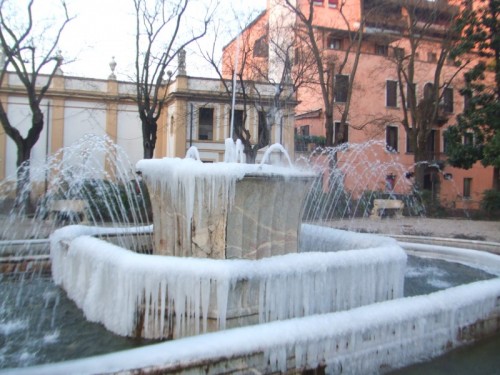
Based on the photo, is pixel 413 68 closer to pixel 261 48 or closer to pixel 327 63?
pixel 327 63

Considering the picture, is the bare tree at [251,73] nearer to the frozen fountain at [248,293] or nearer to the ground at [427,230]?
the ground at [427,230]

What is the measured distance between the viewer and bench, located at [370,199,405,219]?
17.9m

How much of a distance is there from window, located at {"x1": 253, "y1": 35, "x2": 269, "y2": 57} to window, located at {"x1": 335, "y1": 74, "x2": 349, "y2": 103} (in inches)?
157

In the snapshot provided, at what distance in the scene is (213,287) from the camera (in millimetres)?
3447

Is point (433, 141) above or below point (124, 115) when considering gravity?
below


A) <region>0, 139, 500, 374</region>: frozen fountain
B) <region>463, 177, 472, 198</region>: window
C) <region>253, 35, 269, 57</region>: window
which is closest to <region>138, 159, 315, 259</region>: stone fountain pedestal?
<region>0, 139, 500, 374</region>: frozen fountain

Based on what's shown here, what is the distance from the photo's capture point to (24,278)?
6.04m

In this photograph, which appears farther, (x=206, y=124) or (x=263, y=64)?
(x=206, y=124)

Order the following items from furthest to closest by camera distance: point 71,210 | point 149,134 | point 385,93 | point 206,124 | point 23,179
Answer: point 385,93
point 206,124
point 149,134
point 23,179
point 71,210

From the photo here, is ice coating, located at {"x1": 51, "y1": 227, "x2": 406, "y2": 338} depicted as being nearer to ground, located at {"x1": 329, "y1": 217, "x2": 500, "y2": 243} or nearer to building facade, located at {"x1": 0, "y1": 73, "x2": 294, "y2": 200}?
ground, located at {"x1": 329, "y1": 217, "x2": 500, "y2": 243}

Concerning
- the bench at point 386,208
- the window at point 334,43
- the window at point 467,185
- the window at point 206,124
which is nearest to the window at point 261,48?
the window at point 206,124

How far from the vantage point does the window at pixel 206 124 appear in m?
28.3

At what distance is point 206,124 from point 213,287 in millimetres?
25661

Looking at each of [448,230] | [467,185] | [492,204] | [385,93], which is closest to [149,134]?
[448,230]
